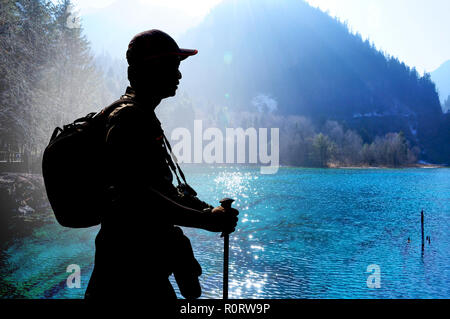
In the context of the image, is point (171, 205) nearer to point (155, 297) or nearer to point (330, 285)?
point (155, 297)

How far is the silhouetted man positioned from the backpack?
0.09 m

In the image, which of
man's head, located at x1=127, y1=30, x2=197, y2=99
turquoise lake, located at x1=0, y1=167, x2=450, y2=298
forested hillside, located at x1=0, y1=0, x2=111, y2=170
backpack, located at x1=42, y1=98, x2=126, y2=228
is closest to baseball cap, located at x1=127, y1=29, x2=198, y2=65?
man's head, located at x1=127, y1=30, x2=197, y2=99

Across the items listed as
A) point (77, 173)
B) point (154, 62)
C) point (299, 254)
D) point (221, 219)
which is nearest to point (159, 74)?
point (154, 62)

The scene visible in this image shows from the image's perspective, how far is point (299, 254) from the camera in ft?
118

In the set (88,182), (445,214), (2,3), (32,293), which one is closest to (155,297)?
(88,182)

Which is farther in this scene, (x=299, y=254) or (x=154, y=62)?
(x=299, y=254)

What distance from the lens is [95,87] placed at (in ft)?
211

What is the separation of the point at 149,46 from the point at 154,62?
0.12 metres

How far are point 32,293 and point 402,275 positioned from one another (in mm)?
31162

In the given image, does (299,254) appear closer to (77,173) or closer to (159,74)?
(159,74)

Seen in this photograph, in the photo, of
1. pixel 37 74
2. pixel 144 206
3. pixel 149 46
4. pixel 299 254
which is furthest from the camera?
pixel 37 74

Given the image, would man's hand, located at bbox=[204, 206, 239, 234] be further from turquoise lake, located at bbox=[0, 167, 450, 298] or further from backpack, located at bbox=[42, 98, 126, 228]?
turquoise lake, located at bbox=[0, 167, 450, 298]

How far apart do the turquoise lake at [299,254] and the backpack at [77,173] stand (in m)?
22.0
